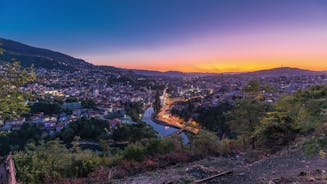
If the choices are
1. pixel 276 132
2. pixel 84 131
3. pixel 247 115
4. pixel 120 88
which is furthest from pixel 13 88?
pixel 120 88

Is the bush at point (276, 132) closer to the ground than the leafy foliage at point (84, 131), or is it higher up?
higher up

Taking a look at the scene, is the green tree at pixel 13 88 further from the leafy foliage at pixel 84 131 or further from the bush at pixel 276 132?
the leafy foliage at pixel 84 131

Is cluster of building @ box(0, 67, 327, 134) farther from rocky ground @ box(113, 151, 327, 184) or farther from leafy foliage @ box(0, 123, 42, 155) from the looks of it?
rocky ground @ box(113, 151, 327, 184)

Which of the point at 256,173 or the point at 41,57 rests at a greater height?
the point at 41,57

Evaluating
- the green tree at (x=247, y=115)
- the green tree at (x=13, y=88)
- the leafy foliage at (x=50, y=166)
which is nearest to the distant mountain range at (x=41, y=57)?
the green tree at (x=247, y=115)

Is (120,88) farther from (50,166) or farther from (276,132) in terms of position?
(50,166)

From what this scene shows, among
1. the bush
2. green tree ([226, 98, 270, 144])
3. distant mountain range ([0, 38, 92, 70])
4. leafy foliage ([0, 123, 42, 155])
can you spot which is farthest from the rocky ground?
distant mountain range ([0, 38, 92, 70])
